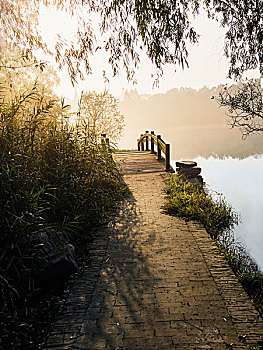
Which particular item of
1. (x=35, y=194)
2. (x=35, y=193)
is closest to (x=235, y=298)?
(x=35, y=194)

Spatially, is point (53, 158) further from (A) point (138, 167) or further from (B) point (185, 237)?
(A) point (138, 167)

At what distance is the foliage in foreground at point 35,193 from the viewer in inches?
127

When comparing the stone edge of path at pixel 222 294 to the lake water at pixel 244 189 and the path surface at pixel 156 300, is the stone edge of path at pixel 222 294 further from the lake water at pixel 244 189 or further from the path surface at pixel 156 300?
the lake water at pixel 244 189

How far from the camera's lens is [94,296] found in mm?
3334

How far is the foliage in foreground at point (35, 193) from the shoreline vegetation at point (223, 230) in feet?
4.19

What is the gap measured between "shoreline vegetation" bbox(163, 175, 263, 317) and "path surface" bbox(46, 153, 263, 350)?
276 mm

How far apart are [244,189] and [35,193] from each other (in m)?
13.8

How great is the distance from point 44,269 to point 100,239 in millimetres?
1437

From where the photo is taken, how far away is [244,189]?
639 inches

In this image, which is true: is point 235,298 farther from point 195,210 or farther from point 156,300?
point 195,210

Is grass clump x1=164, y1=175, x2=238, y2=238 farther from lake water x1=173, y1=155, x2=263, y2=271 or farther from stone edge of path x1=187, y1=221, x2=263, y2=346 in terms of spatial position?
stone edge of path x1=187, y1=221, x2=263, y2=346

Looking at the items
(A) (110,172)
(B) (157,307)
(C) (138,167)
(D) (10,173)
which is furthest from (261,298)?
(C) (138,167)

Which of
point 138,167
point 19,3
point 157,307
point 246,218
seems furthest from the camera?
point 138,167

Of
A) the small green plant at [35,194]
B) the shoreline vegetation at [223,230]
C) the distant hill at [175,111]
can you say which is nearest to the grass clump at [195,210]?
the shoreline vegetation at [223,230]
